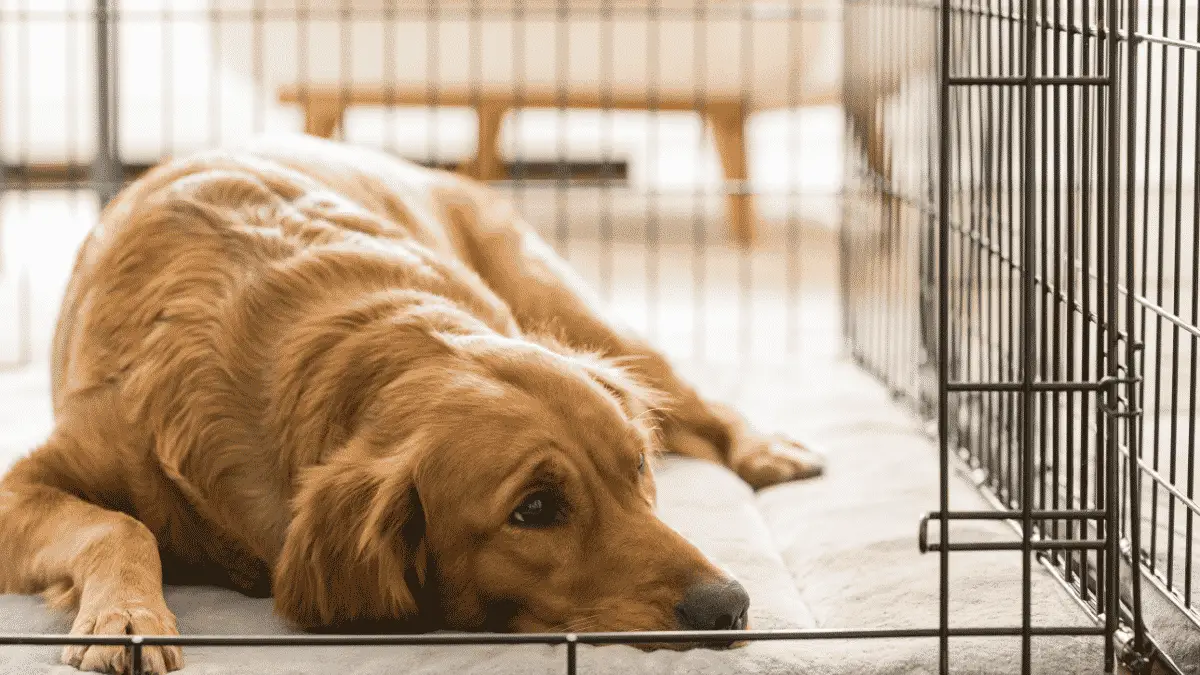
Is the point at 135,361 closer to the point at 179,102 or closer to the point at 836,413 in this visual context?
the point at 836,413

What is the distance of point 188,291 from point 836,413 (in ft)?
5.52

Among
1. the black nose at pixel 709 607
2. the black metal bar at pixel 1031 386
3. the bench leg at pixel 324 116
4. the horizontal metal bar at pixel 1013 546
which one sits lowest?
the black nose at pixel 709 607

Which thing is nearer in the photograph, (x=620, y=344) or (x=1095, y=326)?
(x=1095, y=326)

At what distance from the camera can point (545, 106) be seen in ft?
21.2

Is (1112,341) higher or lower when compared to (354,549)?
higher

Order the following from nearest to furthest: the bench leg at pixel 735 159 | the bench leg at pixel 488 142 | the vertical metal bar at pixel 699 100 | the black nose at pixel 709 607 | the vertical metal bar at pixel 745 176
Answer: the black nose at pixel 709 607
the vertical metal bar at pixel 745 176
the vertical metal bar at pixel 699 100
the bench leg at pixel 735 159
the bench leg at pixel 488 142

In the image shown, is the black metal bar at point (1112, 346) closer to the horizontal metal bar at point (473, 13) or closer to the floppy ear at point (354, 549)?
the floppy ear at point (354, 549)

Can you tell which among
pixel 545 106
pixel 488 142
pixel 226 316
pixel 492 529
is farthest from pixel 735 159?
pixel 492 529

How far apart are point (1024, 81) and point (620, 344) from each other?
1.46 metres

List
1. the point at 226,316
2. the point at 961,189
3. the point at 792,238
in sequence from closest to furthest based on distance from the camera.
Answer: the point at 226,316 → the point at 961,189 → the point at 792,238

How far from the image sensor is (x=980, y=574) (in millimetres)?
2281

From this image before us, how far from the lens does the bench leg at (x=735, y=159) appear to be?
252 inches

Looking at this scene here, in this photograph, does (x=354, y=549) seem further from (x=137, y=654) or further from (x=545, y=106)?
(x=545, y=106)

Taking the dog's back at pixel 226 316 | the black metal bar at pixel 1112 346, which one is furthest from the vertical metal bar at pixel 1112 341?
the dog's back at pixel 226 316
